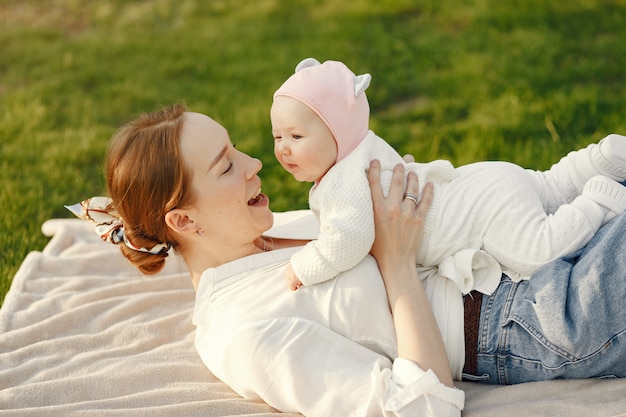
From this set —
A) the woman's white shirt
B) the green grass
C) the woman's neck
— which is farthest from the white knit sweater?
the green grass

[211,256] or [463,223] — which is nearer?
[463,223]

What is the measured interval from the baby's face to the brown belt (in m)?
0.73

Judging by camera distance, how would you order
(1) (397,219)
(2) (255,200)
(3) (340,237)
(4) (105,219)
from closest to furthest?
(3) (340,237) → (1) (397,219) → (2) (255,200) → (4) (105,219)

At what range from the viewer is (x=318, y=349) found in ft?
9.27

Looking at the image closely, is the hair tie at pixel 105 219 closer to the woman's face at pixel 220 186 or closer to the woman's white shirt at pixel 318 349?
the woman's face at pixel 220 186

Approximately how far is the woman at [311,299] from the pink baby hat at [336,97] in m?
0.16

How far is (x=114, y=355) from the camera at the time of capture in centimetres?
351

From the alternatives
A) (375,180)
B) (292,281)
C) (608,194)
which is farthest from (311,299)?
(608,194)

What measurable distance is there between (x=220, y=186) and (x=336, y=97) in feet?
1.81

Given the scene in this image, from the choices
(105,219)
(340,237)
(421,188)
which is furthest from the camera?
(105,219)

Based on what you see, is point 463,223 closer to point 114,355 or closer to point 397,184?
point 397,184

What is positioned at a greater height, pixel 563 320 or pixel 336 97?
pixel 336 97

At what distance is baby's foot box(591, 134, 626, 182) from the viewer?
3.12 metres

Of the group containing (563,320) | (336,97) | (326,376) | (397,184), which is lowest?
(326,376)
